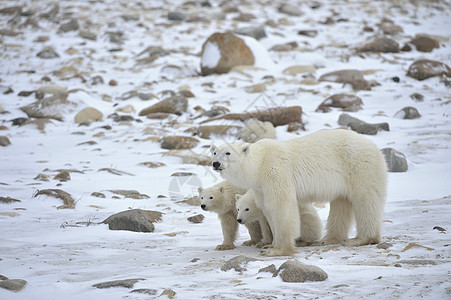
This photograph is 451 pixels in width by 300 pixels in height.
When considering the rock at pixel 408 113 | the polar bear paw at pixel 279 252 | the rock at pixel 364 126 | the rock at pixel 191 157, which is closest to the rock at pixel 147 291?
the polar bear paw at pixel 279 252

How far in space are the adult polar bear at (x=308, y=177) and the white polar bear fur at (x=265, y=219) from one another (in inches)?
8.2

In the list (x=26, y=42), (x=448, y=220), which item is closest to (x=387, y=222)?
(x=448, y=220)

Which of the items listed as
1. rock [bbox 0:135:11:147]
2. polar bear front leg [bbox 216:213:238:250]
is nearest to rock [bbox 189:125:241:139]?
rock [bbox 0:135:11:147]

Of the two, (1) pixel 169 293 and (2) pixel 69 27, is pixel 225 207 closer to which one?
(1) pixel 169 293

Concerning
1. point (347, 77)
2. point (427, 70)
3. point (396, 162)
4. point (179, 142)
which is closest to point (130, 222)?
point (179, 142)

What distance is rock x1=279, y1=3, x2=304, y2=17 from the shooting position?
2866 centimetres

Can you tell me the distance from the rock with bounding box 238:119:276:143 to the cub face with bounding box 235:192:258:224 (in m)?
4.85

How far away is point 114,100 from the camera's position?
15523 millimetres

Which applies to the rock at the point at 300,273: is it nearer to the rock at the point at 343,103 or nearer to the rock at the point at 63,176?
the rock at the point at 63,176

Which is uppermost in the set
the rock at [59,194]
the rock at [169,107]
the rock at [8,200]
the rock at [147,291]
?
the rock at [147,291]

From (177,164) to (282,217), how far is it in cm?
485

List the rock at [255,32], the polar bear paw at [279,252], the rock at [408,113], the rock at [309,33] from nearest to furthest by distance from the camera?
1. the polar bear paw at [279,252]
2. the rock at [408,113]
3. the rock at [255,32]
4. the rock at [309,33]

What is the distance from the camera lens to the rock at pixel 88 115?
13.6 m

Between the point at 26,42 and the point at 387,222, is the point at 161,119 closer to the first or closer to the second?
the point at 387,222
